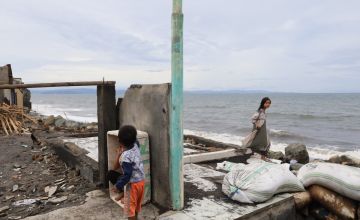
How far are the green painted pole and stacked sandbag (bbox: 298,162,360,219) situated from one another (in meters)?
1.95

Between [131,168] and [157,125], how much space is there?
2.74 ft

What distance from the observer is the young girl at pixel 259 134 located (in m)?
6.98

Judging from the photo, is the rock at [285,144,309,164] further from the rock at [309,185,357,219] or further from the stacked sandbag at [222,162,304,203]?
the stacked sandbag at [222,162,304,203]

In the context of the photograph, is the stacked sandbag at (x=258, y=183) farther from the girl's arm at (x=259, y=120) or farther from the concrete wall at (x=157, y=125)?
the girl's arm at (x=259, y=120)

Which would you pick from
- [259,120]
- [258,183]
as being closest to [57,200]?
[258,183]

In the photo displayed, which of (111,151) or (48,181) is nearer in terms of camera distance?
(111,151)

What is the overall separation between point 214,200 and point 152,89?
5.45ft

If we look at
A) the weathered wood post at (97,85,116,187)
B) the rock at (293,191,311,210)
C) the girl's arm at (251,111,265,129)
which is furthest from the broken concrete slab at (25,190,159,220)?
the girl's arm at (251,111,265,129)

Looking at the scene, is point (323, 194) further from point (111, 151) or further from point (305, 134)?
point (305, 134)

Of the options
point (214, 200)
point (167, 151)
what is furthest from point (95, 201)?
point (214, 200)

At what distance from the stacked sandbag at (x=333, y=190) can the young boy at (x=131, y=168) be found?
250 cm

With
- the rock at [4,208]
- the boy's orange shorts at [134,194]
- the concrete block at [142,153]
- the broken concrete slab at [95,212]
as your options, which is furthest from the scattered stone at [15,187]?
the boy's orange shorts at [134,194]

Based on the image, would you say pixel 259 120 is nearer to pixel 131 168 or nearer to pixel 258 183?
pixel 258 183

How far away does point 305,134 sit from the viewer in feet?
74.2
